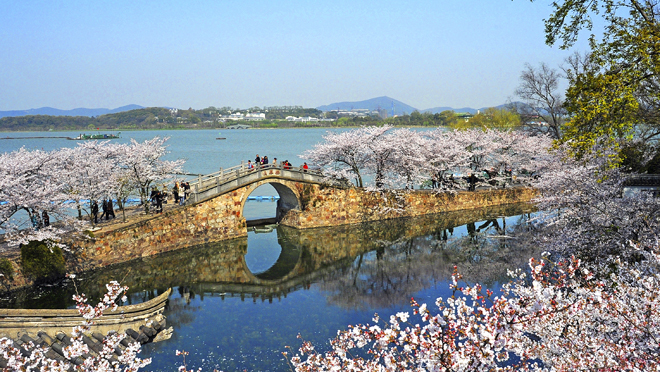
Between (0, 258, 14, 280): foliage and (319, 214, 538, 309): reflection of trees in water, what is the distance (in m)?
14.5

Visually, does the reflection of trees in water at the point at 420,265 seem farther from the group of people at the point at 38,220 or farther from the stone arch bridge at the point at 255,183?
the group of people at the point at 38,220

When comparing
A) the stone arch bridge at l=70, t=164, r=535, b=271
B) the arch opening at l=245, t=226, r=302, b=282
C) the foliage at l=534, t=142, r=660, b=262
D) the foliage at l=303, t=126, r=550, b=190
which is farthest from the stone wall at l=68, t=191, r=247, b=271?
the foliage at l=534, t=142, r=660, b=262

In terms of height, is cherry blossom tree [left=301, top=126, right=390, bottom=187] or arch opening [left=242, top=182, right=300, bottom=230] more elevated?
cherry blossom tree [left=301, top=126, right=390, bottom=187]

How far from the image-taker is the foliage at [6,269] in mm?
20344

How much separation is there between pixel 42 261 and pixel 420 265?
19.3m

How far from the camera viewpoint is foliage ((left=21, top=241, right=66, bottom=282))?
21109 millimetres

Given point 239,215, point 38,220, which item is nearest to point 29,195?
point 38,220

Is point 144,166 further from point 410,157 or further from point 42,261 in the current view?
point 410,157

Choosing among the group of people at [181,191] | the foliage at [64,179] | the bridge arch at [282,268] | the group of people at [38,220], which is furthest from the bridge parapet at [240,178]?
the group of people at [38,220]

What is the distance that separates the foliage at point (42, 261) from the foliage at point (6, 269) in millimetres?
520

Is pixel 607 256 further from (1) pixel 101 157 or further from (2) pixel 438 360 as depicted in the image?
(1) pixel 101 157

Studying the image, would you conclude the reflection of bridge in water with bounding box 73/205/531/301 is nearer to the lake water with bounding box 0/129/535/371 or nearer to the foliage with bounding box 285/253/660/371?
the lake water with bounding box 0/129/535/371

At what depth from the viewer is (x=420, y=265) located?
24906 millimetres

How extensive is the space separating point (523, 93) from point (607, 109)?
2682 cm
